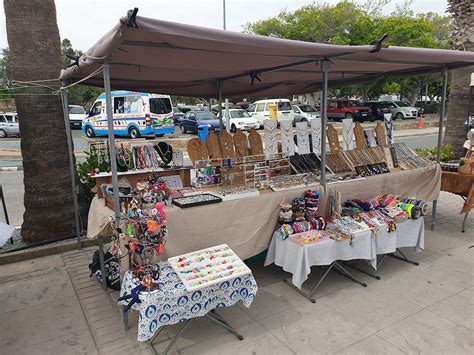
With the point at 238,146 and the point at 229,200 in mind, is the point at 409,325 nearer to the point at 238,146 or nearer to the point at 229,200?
the point at 229,200

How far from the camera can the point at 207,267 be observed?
2764 mm

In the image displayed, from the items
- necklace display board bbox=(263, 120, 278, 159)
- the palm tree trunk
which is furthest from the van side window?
necklace display board bbox=(263, 120, 278, 159)

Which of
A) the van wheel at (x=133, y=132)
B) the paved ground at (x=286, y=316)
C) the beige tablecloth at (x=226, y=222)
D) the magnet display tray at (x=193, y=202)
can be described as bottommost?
the paved ground at (x=286, y=316)

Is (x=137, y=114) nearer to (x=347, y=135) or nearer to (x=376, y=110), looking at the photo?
(x=347, y=135)

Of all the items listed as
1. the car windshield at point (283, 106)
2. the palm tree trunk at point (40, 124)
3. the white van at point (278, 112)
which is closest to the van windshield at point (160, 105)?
the white van at point (278, 112)

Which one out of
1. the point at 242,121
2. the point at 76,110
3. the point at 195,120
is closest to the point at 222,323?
the point at 242,121

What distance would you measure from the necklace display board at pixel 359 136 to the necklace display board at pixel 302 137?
0.84 metres

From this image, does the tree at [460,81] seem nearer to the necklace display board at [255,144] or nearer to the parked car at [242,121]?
the necklace display board at [255,144]

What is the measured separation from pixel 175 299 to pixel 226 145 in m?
1.98

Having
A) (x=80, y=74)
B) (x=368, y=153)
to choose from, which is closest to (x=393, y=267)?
(x=368, y=153)

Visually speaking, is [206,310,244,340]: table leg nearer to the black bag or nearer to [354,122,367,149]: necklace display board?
the black bag

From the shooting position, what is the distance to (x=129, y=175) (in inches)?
143

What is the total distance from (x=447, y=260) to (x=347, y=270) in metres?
1.22

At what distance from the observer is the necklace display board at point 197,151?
12.5ft
